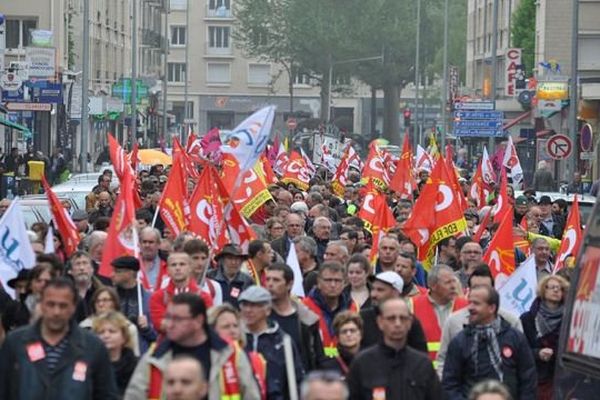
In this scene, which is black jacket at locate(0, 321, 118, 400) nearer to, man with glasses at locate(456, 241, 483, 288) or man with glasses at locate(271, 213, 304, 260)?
man with glasses at locate(456, 241, 483, 288)

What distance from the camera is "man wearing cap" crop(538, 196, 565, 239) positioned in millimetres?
23203

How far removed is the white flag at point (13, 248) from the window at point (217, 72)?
4058 inches

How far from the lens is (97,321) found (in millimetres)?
10578

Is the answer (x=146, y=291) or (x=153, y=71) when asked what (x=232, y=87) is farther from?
(x=146, y=291)

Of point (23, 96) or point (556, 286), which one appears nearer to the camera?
Result: point (556, 286)

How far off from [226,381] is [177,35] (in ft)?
360

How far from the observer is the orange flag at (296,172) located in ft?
111

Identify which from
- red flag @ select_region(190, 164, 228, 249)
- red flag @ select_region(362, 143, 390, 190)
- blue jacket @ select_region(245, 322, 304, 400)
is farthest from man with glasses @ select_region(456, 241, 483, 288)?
red flag @ select_region(362, 143, 390, 190)

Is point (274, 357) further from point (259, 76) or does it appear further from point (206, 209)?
point (259, 76)

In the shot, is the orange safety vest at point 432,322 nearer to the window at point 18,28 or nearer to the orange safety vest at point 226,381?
the orange safety vest at point 226,381

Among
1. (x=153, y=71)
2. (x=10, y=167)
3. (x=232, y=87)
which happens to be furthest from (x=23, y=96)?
(x=232, y=87)

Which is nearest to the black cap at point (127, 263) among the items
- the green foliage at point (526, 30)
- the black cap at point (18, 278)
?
the black cap at point (18, 278)

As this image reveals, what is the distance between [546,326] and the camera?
12.9m

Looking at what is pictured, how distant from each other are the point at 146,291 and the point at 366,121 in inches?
4088
